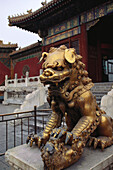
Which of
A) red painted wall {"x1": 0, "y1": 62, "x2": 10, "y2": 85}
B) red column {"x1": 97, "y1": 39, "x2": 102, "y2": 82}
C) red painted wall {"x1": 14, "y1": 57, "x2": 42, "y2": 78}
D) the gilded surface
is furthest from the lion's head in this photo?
red painted wall {"x1": 0, "y1": 62, "x2": 10, "y2": 85}

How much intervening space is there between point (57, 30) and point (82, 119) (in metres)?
9.05

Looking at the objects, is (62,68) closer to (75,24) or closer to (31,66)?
(75,24)

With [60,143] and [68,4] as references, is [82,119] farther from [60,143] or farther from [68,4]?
[68,4]

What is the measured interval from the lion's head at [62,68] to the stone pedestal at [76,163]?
0.72 metres

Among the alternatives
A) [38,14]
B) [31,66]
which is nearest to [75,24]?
[38,14]

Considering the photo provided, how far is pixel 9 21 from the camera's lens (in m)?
10.8

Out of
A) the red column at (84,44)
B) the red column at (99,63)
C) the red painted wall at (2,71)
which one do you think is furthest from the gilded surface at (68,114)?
the red painted wall at (2,71)

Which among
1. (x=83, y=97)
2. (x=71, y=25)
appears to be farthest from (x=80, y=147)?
(x=71, y=25)

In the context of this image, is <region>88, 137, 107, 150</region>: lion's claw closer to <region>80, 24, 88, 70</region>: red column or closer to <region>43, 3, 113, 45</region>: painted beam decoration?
<region>80, 24, 88, 70</region>: red column

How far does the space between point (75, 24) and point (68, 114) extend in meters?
7.97

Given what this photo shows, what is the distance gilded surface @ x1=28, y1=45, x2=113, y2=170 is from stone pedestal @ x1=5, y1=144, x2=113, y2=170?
7 cm

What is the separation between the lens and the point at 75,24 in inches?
334

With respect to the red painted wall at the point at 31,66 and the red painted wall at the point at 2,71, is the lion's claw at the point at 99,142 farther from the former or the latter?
the red painted wall at the point at 2,71

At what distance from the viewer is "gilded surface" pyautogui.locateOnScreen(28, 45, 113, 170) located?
115cm
